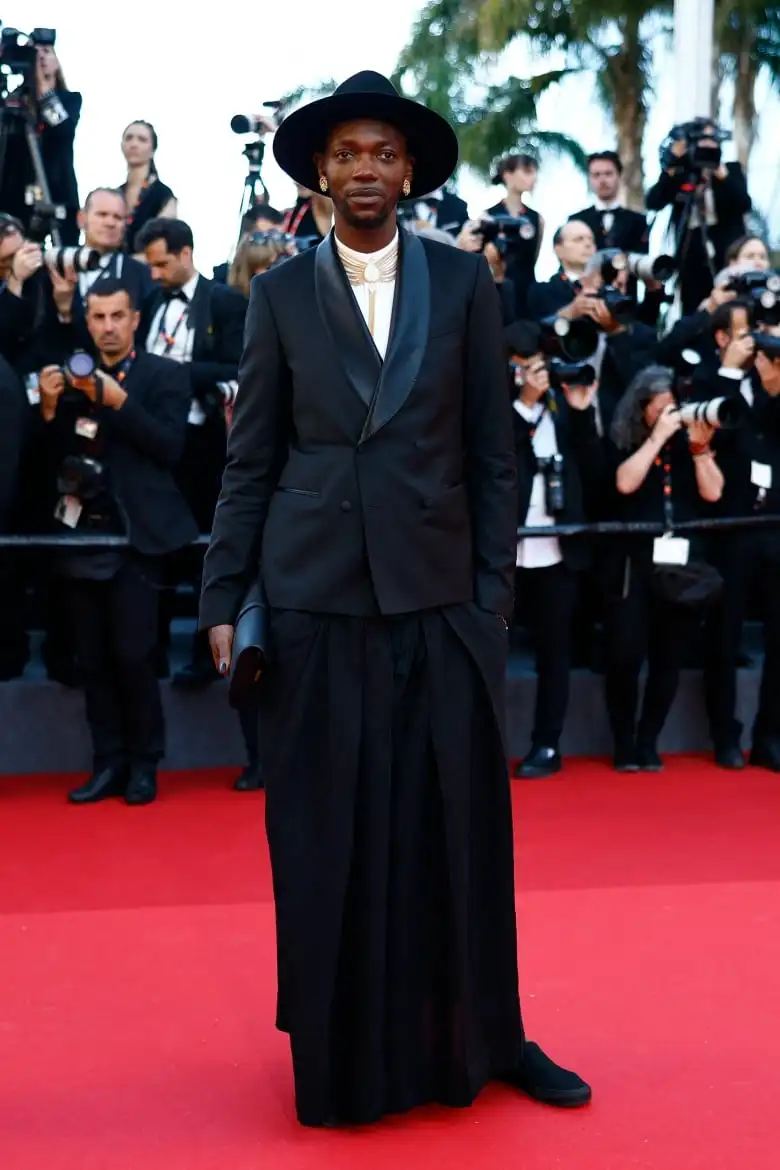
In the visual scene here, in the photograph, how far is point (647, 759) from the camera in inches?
221

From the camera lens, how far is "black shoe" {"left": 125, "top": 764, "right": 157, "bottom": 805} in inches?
200

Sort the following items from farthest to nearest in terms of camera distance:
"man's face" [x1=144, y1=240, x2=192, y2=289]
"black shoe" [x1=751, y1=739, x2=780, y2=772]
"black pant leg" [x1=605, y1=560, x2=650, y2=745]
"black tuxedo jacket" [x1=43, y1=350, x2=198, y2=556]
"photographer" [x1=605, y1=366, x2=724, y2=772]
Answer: "man's face" [x1=144, y1=240, x2=192, y2=289], "black shoe" [x1=751, y1=739, x2=780, y2=772], "black pant leg" [x1=605, y1=560, x2=650, y2=745], "photographer" [x1=605, y1=366, x2=724, y2=772], "black tuxedo jacket" [x1=43, y1=350, x2=198, y2=556]

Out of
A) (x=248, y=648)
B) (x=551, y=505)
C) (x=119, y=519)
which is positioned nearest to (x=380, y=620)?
(x=248, y=648)

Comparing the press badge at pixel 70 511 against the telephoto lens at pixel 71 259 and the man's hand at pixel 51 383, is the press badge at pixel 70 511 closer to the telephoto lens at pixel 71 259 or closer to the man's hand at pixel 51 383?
the man's hand at pixel 51 383

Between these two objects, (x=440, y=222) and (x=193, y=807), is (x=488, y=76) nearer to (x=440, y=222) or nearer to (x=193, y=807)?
(x=440, y=222)

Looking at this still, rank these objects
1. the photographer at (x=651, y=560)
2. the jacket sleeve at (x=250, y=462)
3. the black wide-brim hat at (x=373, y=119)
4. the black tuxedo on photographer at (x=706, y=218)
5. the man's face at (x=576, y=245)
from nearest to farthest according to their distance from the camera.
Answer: the black wide-brim hat at (x=373, y=119)
the jacket sleeve at (x=250, y=462)
the photographer at (x=651, y=560)
the man's face at (x=576, y=245)
the black tuxedo on photographer at (x=706, y=218)

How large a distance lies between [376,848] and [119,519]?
2701 millimetres

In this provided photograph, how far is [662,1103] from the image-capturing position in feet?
8.98

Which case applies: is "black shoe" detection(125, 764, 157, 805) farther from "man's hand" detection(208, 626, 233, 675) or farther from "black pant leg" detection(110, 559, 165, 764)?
"man's hand" detection(208, 626, 233, 675)

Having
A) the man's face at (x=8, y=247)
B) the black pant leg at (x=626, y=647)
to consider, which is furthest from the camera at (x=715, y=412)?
the man's face at (x=8, y=247)

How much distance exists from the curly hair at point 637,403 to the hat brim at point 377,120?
9.23 ft

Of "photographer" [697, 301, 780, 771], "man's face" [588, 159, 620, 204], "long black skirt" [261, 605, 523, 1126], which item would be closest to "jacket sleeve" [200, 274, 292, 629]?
"long black skirt" [261, 605, 523, 1126]

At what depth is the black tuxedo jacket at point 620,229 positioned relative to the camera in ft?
22.2

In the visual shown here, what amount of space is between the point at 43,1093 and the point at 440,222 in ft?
15.3
